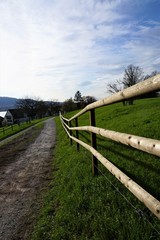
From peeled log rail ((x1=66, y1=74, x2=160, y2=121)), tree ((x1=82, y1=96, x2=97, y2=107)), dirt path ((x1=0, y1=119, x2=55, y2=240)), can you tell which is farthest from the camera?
tree ((x1=82, y1=96, x2=97, y2=107))

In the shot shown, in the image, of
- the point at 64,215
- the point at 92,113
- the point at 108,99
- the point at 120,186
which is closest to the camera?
the point at 108,99

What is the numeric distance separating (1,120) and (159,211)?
12165cm

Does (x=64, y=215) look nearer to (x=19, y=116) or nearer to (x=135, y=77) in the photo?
(x=135, y=77)

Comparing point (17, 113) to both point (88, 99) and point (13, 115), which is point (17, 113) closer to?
point (13, 115)

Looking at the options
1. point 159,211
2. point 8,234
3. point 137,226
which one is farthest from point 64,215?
point 159,211

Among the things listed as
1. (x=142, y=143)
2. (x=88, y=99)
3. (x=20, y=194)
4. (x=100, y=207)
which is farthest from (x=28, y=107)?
(x=142, y=143)

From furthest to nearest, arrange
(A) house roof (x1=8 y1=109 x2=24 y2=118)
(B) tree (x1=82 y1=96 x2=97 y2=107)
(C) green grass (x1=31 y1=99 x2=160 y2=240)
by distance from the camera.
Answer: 1. (A) house roof (x1=8 y1=109 x2=24 y2=118)
2. (B) tree (x1=82 y1=96 x2=97 y2=107)
3. (C) green grass (x1=31 y1=99 x2=160 y2=240)

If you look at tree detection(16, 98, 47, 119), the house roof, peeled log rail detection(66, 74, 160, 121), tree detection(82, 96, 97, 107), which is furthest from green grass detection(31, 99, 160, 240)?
the house roof

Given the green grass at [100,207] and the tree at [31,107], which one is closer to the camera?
the green grass at [100,207]

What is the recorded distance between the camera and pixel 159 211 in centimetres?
205

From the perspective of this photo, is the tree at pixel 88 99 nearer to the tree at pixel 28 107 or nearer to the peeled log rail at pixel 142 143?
the tree at pixel 28 107

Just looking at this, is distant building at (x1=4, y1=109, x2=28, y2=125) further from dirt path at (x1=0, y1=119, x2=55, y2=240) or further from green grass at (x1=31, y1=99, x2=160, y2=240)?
green grass at (x1=31, y1=99, x2=160, y2=240)

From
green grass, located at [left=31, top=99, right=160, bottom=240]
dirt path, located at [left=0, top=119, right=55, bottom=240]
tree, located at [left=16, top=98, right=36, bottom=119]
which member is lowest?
dirt path, located at [left=0, top=119, right=55, bottom=240]

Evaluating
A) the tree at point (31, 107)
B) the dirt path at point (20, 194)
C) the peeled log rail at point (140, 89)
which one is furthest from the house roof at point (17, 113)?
the peeled log rail at point (140, 89)
